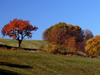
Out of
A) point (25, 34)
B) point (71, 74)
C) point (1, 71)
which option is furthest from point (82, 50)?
point (1, 71)

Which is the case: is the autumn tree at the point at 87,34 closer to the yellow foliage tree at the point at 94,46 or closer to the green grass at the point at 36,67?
the yellow foliage tree at the point at 94,46

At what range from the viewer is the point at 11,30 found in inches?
1816

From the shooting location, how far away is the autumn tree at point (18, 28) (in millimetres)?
45744

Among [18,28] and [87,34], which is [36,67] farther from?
[87,34]

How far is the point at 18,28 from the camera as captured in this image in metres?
45.5

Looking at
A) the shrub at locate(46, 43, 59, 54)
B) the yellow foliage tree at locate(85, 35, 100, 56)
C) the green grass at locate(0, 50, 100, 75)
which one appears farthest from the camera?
the yellow foliage tree at locate(85, 35, 100, 56)

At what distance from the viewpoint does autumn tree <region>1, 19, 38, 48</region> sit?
150 ft

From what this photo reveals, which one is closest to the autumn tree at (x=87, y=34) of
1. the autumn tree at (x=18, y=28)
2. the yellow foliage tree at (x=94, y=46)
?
the yellow foliage tree at (x=94, y=46)

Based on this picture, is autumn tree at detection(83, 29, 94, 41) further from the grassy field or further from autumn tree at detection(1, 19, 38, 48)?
the grassy field

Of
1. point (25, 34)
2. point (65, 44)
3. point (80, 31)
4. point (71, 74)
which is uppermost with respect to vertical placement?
point (80, 31)

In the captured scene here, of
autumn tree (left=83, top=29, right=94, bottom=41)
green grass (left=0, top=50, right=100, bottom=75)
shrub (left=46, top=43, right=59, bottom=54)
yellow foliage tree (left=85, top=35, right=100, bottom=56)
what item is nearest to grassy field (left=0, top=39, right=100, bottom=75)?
green grass (left=0, top=50, right=100, bottom=75)

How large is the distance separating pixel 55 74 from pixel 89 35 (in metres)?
82.8

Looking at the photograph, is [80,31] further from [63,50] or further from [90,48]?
[63,50]

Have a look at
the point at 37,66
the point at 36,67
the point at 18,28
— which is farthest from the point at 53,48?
the point at 36,67
